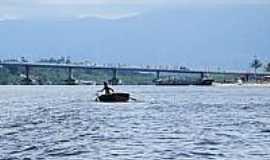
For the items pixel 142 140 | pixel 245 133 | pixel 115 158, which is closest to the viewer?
pixel 115 158

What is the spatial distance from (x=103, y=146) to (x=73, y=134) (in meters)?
8.23

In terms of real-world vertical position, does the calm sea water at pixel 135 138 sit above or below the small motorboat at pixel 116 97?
below

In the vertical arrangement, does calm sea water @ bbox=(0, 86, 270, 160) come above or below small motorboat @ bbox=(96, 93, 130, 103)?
below

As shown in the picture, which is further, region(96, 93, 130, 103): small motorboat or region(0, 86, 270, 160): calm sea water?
region(96, 93, 130, 103): small motorboat

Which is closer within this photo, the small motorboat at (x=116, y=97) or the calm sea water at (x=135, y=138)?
the calm sea water at (x=135, y=138)

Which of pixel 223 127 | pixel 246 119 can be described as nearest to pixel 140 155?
pixel 223 127

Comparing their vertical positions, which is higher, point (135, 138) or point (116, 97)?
point (116, 97)

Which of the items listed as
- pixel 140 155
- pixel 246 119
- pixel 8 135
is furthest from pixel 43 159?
pixel 246 119

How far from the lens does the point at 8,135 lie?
4738 cm

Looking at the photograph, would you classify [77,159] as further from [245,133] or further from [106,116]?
[106,116]

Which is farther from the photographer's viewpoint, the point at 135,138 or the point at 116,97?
the point at 116,97

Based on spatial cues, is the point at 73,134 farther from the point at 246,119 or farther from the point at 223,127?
the point at 246,119

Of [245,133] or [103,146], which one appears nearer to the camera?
[103,146]

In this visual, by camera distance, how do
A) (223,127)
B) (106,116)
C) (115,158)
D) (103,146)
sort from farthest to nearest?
1. (106,116)
2. (223,127)
3. (103,146)
4. (115,158)
